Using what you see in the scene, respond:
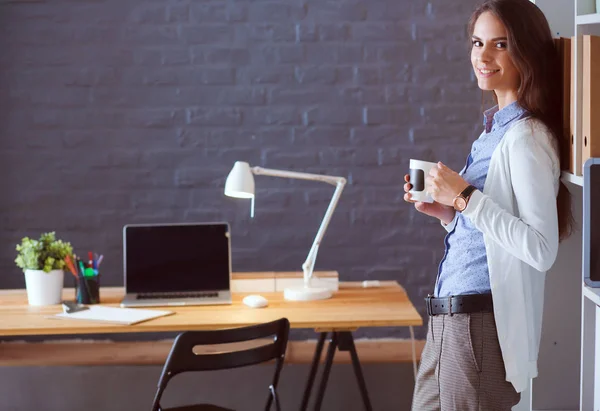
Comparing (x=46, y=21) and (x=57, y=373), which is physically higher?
(x=46, y=21)

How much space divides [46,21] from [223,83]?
840mm

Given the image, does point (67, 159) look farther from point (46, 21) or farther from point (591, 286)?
point (591, 286)

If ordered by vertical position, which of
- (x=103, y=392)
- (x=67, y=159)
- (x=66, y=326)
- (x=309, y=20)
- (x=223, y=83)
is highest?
(x=309, y=20)

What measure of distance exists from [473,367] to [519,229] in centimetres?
33

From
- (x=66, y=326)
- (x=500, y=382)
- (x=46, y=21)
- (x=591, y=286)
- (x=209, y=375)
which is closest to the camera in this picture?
(x=591, y=286)

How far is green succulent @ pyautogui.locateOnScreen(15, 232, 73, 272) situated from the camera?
3039 mm

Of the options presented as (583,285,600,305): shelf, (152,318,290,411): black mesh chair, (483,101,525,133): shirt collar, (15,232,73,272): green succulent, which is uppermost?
(483,101,525,133): shirt collar

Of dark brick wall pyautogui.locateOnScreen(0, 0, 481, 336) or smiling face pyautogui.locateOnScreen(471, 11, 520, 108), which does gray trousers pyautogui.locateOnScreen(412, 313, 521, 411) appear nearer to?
smiling face pyautogui.locateOnScreen(471, 11, 520, 108)

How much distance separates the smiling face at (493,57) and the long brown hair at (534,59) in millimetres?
23

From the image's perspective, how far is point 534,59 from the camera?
6.19 feet

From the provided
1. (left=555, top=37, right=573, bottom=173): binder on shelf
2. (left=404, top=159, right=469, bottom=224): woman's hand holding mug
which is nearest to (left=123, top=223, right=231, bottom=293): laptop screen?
(left=404, top=159, right=469, bottom=224): woman's hand holding mug

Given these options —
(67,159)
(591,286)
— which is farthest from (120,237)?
(591,286)

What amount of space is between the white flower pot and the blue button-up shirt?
1584mm

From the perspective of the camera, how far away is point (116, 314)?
112 inches
